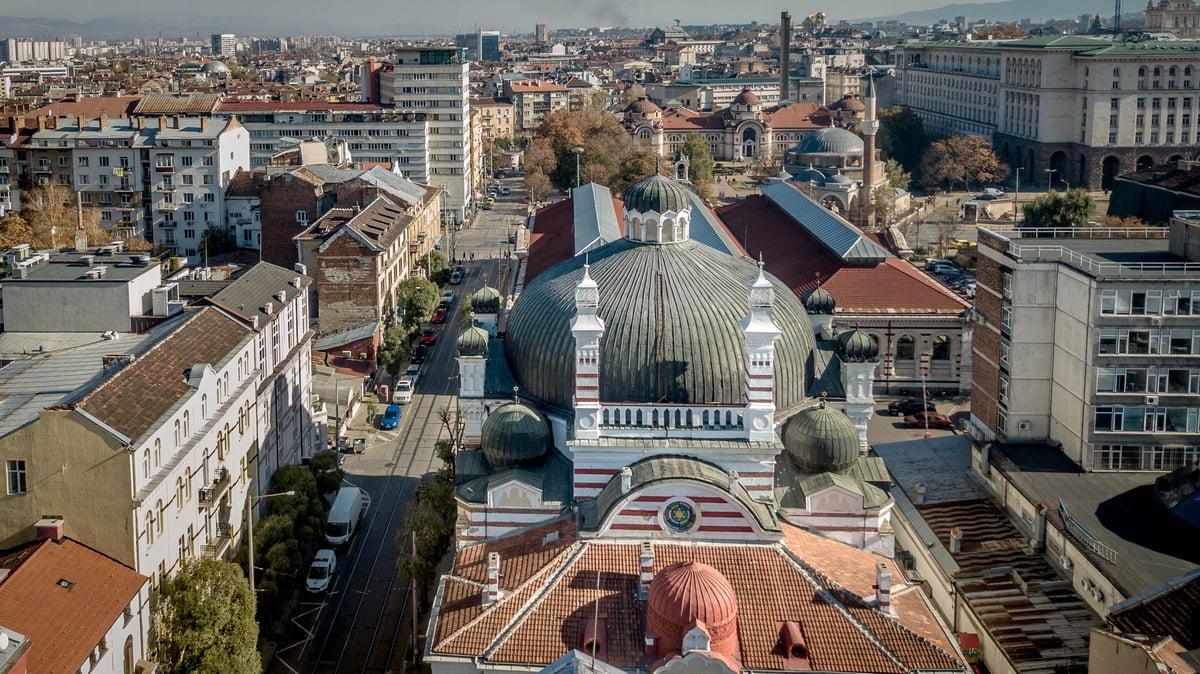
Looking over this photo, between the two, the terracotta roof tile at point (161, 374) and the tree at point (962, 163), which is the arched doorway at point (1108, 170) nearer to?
the tree at point (962, 163)

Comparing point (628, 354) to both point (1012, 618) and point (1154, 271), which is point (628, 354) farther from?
point (1154, 271)

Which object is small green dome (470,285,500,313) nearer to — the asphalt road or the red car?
the asphalt road

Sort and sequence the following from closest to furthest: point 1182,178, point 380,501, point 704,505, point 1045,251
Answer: point 704,505 → point 1045,251 → point 380,501 → point 1182,178

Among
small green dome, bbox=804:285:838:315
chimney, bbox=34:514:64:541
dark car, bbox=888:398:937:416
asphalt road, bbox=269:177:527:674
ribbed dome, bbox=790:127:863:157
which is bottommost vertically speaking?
asphalt road, bbox=269:177:527:674

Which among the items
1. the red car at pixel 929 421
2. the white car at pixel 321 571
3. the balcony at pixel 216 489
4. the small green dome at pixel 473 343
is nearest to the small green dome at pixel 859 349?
the small green dome at pixel 473 343

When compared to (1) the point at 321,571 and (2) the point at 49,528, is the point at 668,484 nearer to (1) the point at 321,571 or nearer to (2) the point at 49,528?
(1) the point at 321,571

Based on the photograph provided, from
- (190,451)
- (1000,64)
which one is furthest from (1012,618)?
(1000,64)

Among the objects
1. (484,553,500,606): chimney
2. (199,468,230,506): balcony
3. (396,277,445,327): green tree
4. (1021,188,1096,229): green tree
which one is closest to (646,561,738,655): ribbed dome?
(484,553,500,606): chimney
